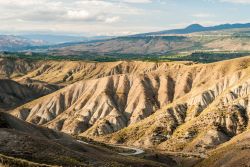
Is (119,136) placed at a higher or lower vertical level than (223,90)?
lower

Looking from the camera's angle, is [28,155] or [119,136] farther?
A: [119,136]

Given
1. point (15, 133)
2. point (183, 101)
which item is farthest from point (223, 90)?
point (15, 133)

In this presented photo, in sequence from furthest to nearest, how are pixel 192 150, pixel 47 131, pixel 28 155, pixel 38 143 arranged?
pixel 192 150 < pixel 47 131 < pixel 38 143 < pixel 28 155

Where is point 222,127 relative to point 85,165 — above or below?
below

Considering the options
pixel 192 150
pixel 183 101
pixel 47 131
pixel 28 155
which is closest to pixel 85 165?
pixel 28 155

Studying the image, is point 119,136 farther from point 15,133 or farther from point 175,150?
point 15,133

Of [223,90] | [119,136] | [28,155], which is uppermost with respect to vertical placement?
[28,155]

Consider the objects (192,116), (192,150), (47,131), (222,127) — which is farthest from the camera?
(192,116)

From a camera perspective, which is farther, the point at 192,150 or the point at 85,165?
the point at 192,150

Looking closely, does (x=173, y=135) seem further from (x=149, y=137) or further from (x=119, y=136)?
(x=119, y=136)
